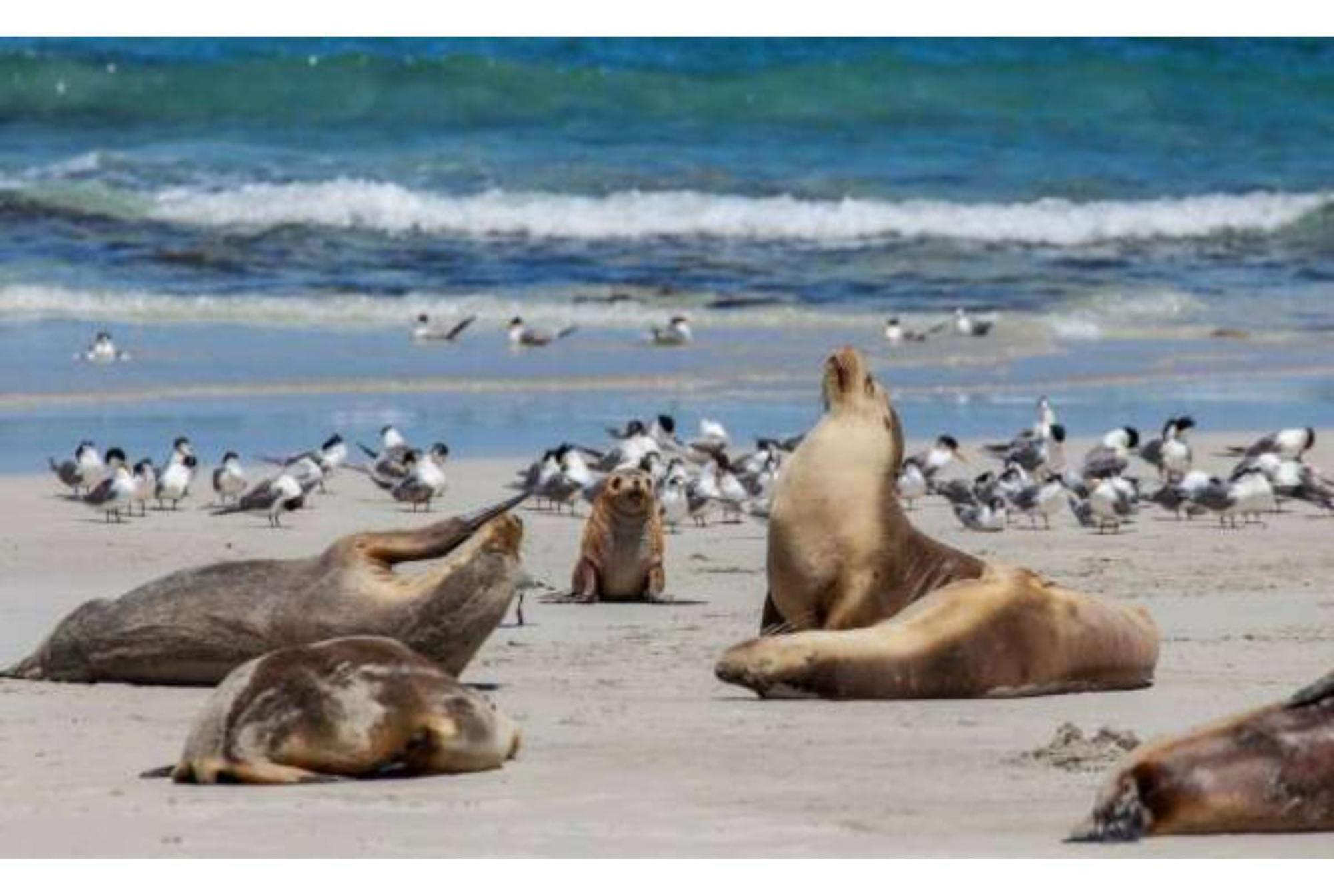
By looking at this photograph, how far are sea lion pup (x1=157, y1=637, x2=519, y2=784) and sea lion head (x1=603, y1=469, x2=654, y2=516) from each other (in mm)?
4920

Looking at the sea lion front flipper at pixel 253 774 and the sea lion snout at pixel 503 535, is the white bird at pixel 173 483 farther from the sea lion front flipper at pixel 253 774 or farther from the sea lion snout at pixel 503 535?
the sea lion front flipper at pixel 253 774

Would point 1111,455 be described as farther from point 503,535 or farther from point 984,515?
point 503,535

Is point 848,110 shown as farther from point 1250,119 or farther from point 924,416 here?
point 924,416

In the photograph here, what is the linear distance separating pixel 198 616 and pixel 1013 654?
247 cm

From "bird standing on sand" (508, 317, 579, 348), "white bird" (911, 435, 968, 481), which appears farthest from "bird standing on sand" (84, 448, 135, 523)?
"bird standing on sand" (508, 317, 579, 348)

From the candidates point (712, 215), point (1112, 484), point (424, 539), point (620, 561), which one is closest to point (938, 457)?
point (1112, 484)

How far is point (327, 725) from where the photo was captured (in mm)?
8391

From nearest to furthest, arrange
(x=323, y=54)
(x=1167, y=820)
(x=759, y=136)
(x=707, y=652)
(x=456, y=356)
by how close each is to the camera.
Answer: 1. (x=1167, y=820)
2. (x=707, y=652)
3. (x=456, y=356)
4. (x=759, y=136)
5. (x=323, y=54)

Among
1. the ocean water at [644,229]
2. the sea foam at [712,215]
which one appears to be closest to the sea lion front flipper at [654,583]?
the ocean water at [644,229]

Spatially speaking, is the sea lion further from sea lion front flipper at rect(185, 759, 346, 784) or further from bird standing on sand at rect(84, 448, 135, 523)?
sea lion front flipper at rect(185, 759, 346, 784)

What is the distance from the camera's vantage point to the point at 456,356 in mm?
24516

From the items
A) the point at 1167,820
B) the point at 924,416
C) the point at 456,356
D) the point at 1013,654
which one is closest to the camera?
the point at 1167,820

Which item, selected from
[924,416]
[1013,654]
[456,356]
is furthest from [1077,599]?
[456,356]

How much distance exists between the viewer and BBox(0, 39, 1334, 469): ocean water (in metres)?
22.5
